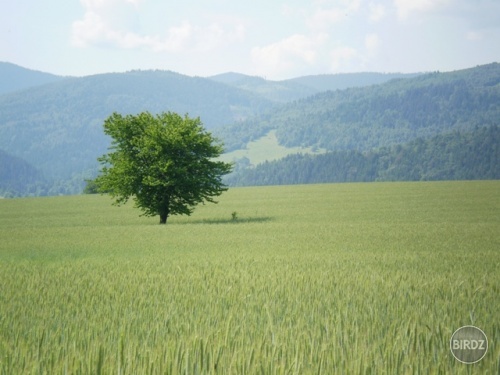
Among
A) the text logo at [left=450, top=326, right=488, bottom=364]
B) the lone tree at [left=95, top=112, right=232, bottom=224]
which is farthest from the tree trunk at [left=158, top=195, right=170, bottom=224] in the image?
the text logo at [left=450, top=326, right=488, bottom=364]

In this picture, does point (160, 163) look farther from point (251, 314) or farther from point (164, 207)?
point (251, 314)

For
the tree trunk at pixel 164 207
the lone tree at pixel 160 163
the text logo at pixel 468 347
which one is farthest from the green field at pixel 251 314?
the tree trunk at pixel 164 207

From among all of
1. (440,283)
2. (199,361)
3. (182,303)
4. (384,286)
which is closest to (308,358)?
(199,361)

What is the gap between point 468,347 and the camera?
4.80 meters

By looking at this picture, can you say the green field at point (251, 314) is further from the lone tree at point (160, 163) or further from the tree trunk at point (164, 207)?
the tree trunk at point (164, 207)

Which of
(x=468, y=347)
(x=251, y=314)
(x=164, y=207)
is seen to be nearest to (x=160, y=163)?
(x=164, y=207)

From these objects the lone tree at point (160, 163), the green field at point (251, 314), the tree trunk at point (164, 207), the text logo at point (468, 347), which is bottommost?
the green field at point (251, 314)

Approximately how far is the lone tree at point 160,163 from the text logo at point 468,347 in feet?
103

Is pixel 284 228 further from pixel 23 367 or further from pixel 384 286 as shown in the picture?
pixel 23 367

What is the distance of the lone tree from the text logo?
3129cm

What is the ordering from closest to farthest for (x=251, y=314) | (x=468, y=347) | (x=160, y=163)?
(x=468, y=347) < (x=251, y=314) < (x=160, y=163)

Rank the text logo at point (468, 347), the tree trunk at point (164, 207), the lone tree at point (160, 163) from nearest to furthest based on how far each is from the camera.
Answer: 1. the text logo at point (468, 347)
2. the lone tree at point (160, 163)
3. the tree trunk at point (164, 207)

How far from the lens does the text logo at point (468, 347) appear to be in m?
4.70

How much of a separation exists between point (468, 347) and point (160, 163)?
32.3 meters
